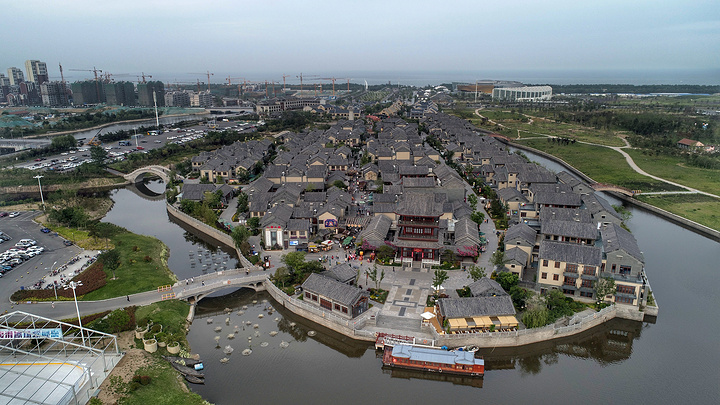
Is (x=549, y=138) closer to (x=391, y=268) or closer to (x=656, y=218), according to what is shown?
(x=656, y=218)

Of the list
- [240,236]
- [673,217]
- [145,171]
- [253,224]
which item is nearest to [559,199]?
[673,217]

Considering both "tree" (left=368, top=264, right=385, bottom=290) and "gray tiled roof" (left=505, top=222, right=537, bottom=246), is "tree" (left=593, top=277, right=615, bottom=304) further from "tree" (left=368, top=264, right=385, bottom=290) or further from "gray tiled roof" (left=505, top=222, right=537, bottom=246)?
"tree" (left=368, top=264, right=385, bottom=290)

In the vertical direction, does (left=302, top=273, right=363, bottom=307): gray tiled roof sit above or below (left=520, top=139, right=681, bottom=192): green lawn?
below

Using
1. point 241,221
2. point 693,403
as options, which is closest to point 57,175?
point 241,221

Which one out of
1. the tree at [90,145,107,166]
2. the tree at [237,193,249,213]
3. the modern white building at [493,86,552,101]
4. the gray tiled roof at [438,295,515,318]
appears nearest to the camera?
the gray tiled roof at [438,295,515,318]

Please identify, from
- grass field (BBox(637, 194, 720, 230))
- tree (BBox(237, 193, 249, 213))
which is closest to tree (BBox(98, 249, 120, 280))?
tree (BBox(237, 193, 249, 213))

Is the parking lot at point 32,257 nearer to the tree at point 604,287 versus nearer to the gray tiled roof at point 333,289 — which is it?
the gray tiled roof at point 333,289

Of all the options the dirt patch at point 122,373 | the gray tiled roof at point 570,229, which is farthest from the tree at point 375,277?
the dirt patch at point 122,373
